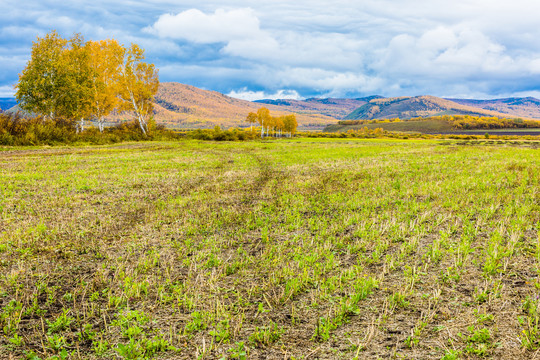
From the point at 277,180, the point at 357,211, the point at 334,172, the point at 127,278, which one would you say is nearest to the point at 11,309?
the point at 127,278

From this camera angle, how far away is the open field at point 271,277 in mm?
4699

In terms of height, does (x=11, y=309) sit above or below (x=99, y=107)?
below

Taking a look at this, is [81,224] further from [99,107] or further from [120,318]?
[99,107]

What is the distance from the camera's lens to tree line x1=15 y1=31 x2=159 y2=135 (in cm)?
4988

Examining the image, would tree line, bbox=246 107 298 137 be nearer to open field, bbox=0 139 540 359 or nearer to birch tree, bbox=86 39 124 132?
birch tree, bbox=86 39 124 132

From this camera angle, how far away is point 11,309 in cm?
552

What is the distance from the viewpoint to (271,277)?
681 cm

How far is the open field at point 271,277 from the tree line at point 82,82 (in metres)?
46.5

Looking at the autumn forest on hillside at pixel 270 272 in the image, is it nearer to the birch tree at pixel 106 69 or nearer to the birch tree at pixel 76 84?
the birch tree at pixel 76 84

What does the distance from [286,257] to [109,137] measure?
59.3 metres

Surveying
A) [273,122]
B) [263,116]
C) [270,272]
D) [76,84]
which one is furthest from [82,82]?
[273,122]

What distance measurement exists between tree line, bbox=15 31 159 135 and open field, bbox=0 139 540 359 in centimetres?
4653

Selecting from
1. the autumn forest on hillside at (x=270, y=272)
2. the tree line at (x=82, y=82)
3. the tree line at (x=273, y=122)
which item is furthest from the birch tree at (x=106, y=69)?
the tree line at (x=273, y=122)

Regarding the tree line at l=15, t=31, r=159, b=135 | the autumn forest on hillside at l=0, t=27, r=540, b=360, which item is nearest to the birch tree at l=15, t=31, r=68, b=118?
the tree line at l=15, t=31, r=159, b=135
